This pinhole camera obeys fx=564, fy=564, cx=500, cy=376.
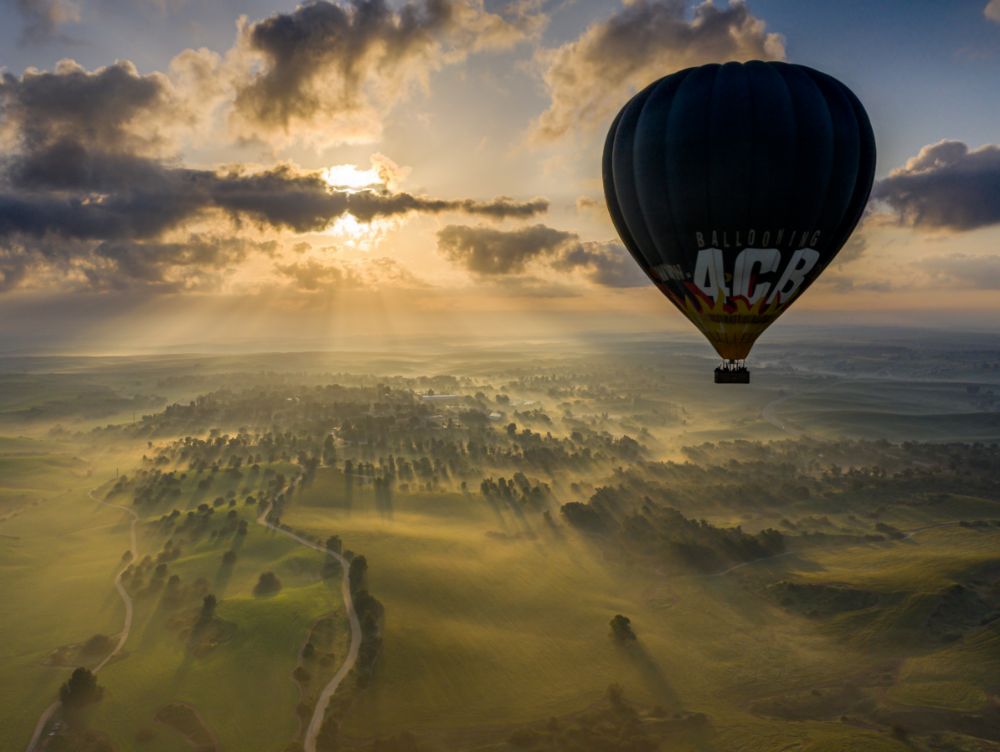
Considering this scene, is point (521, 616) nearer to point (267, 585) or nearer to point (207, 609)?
point (267, 585)

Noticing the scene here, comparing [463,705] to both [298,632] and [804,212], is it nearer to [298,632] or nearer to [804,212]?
[298,632]

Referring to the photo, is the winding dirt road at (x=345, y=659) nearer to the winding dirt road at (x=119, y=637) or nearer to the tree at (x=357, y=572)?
Answer: the tree at (x=357, y=572)

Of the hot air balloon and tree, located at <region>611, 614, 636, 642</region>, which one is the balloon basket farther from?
tree, located at <region>611, 614, 636, 642</region>

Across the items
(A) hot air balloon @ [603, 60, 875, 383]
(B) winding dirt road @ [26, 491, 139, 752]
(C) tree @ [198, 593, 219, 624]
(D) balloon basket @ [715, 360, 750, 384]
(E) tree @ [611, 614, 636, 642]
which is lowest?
(B) winding dirt road @ [26, 491, 139, 752]

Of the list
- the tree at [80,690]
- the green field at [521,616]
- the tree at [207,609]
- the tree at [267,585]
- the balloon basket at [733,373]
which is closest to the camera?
the balloon basket at [733,373]

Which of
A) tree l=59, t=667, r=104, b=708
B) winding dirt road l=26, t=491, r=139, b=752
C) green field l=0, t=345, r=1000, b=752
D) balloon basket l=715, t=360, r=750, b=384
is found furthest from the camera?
tree l=59, t=667, r=104, b=708

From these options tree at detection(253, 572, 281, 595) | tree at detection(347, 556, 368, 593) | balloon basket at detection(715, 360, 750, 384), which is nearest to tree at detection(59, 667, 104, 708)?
tree at detection(253, 572, 281, 595)

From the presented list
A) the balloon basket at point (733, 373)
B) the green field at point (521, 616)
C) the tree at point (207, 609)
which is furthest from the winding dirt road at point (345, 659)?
the balloon basket at point (733, 373)
